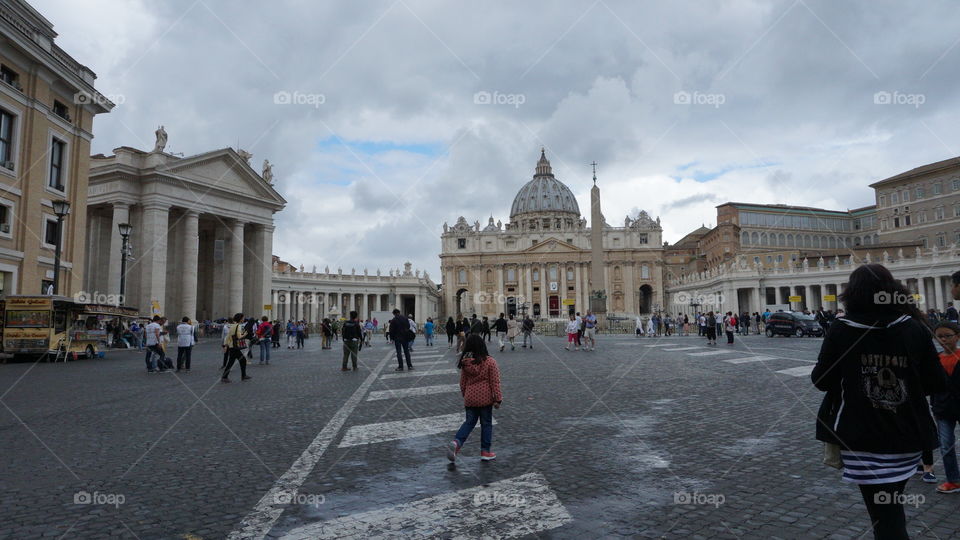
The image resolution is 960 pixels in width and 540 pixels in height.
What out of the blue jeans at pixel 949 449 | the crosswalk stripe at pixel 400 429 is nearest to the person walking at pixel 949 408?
the blue jeans at pixel 949 449

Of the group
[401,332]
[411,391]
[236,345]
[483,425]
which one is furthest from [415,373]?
[483,425]

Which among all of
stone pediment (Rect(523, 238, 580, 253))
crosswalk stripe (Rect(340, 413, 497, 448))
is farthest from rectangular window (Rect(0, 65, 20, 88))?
stone pediment (Rect(523, 238, 580, 253))

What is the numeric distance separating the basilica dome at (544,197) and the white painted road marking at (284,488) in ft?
403

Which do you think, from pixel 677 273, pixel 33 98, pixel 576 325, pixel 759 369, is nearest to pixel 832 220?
pixel 677 273

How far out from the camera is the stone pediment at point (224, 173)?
122 ft

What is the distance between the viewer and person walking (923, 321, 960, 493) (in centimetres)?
473

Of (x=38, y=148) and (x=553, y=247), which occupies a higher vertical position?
(x=553, y=247)

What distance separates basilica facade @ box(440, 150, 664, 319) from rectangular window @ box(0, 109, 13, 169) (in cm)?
8218

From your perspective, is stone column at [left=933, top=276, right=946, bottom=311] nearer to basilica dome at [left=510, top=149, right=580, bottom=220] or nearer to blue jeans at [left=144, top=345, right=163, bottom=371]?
blue jeans at [left=144, top=345, right=163, bottom=371]

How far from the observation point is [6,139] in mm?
21359

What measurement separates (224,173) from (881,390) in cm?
4256

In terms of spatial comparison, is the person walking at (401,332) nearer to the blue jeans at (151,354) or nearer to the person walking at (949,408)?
the blue jeans at (151,354)

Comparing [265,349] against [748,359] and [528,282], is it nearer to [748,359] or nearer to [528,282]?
[748,359]

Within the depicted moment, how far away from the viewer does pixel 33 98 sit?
2214 centimetres
